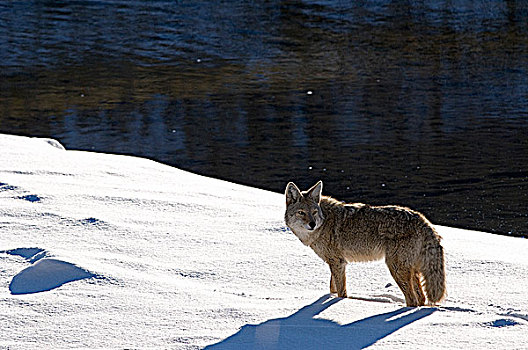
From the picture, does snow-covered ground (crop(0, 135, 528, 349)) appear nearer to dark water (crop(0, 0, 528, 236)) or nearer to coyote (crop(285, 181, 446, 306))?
coyote (crop(285, 181, 446, 306))

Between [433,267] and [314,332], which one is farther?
[433,267]

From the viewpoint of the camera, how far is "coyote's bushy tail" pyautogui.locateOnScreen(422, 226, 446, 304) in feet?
15.4

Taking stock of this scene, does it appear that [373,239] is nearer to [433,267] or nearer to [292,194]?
[433,267]

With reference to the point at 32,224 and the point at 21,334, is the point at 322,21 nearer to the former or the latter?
the point at 32,224

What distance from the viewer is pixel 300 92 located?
54.3 feet

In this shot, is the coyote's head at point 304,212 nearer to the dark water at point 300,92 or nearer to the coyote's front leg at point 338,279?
the coyote's front leg at point 338,279

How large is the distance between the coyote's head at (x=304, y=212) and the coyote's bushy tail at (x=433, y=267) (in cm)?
71

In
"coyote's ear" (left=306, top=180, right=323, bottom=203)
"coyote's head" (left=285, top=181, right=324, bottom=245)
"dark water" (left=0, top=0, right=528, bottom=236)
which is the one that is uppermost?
"coyote's ear" (left=306, top=180, right=323, bottom=203)

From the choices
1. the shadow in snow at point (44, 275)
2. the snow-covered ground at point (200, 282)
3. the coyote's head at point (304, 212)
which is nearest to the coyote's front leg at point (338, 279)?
the snow-covered ground at point (200, 282)

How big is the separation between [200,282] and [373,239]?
3.75 ft

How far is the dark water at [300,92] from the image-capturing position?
35.6 ft

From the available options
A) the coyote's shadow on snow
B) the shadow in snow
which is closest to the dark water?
the coyote's shadow on snow

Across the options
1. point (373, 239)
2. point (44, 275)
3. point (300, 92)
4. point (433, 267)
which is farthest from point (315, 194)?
point (300, 92)

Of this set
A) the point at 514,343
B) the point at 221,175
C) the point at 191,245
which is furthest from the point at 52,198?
the point at 221,175
